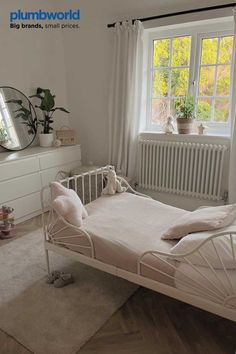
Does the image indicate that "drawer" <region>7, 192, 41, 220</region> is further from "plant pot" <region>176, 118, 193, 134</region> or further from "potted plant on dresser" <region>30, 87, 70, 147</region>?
"plant pot" <region>176, 118, 193, 134</region>

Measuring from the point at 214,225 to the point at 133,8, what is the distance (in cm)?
274

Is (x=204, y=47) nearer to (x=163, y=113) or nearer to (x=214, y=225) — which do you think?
(x=163, y=113)

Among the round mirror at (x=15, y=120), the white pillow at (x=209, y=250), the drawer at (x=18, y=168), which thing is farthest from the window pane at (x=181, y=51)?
the white pillow at (x=209, y=250)

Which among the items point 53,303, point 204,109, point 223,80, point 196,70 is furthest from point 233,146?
point 53,303

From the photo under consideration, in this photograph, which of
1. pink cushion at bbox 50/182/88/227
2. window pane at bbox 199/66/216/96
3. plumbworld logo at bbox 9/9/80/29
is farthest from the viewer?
plumbworld logo at bbox 9/9/80/29

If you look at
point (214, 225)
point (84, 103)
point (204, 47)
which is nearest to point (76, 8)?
point (84, 103)

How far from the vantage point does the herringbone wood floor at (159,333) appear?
1.49 m

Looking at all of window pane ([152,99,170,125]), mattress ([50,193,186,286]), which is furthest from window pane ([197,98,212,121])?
mattress ([50,193,186,286])

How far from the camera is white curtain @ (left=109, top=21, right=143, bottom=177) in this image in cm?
315

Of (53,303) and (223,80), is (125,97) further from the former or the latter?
(53,303)

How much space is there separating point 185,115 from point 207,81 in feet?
1.48

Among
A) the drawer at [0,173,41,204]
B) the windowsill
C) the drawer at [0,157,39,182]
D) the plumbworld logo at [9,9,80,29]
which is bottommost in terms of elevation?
the drawer at [0,173,41,204]

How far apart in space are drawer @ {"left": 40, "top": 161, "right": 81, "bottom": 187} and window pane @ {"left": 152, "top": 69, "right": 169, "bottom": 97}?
4.66 ft

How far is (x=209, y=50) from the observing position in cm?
300
